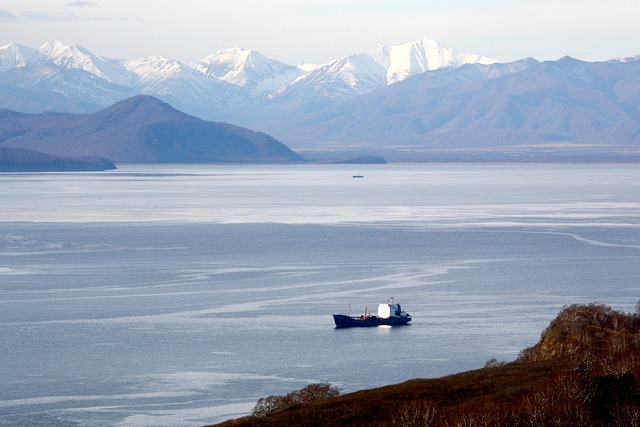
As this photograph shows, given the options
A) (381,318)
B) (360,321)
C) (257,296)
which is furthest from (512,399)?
(257,296)

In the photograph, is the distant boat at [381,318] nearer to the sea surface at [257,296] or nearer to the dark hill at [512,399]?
the sea surface at [257,296]

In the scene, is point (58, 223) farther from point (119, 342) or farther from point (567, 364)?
point (567, 364)

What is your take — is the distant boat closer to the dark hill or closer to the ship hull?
the ship hull

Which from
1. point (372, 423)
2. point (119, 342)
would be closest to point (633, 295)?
point (119, 342)

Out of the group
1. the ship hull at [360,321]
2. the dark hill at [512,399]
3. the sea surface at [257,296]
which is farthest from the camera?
the ship hull at [360,321]

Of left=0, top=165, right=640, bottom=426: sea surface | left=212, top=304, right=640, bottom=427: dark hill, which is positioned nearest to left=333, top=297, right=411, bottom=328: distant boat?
left=0, top=165, right=640, bottom=426: sea surface

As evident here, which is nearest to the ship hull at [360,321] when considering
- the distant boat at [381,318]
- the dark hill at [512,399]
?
the distant boat at [381,318]
